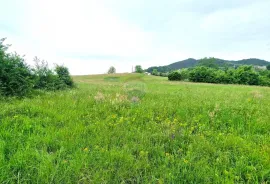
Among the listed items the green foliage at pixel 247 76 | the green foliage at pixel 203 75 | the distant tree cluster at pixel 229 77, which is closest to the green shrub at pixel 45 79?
the distant tree cluster at pixel 229 77

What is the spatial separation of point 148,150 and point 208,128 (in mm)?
1808

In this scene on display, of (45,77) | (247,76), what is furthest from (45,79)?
(247,76)

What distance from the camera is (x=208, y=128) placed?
3.86m

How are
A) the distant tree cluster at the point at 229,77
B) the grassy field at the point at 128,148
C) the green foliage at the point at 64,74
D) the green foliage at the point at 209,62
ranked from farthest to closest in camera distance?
the green foliage at the point at 209,62 → the distant tree cluster at the point at 229,77 → the green foliage at the point at 64,74 → the grassy field at the point at 128,148

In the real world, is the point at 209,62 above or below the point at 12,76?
above

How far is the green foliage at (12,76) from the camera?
6125mm

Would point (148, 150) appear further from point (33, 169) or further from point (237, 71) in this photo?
point (237, 71)

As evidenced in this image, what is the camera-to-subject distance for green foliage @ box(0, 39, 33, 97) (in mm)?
6125

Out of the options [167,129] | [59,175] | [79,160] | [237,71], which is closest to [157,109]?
[167,129]

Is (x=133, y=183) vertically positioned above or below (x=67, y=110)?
below

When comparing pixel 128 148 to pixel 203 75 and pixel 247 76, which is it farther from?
pixel 247 76

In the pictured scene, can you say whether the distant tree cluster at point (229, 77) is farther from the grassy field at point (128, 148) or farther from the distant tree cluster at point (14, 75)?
the grassy field at point (128, 148)

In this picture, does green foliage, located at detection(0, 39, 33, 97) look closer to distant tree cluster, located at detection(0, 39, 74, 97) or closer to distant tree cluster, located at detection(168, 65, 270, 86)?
distant tree cluster, located at detection(0, 39, 74, 97)

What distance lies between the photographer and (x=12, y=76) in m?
6.34
